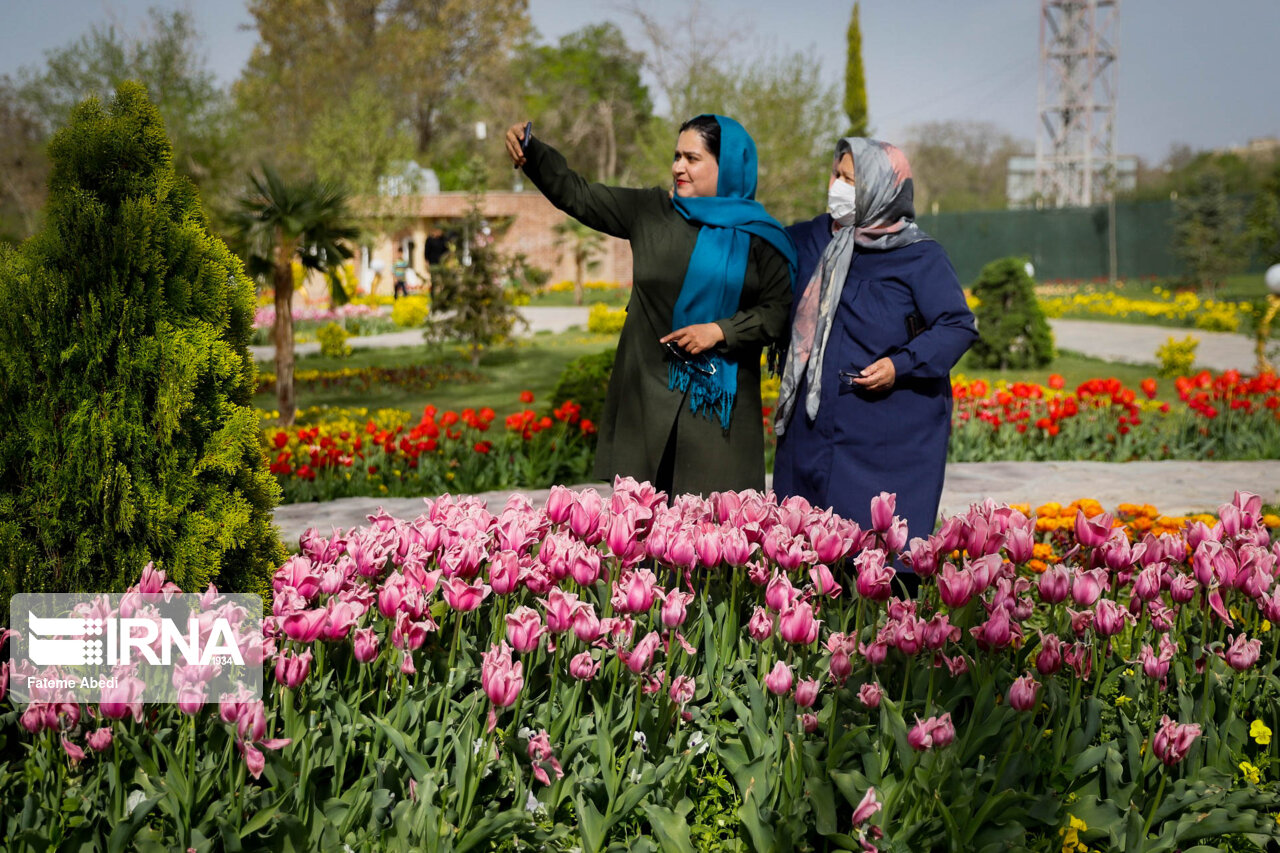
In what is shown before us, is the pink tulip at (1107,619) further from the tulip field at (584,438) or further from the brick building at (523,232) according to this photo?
the brick building at (523,232)

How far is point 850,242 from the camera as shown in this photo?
336cm

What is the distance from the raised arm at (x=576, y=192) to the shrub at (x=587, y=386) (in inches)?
152

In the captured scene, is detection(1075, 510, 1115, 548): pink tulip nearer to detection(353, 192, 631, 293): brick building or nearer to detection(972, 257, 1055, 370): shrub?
detection(972, 257, 1055, 370): shrub

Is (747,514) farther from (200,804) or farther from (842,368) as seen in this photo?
(200,804)

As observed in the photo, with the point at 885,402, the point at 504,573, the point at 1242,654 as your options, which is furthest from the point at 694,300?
the point at 1242,654

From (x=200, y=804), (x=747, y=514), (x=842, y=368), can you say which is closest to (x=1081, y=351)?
(x=842, y=368)

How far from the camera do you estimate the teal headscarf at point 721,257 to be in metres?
3.31

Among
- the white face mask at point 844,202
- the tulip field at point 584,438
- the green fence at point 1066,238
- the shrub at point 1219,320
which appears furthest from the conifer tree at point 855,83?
the white face mask at point 844,202

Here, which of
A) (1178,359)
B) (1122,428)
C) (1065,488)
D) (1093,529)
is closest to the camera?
(1093,529)

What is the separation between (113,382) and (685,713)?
152 centimetres

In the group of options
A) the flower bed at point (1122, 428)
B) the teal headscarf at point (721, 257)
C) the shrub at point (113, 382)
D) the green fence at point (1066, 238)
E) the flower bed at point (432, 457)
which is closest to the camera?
the shrub at point (113, 382)

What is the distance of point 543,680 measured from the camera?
246cm

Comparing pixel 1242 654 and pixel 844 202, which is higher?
pixel 844 202

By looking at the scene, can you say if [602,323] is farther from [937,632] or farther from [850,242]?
[937,632]
